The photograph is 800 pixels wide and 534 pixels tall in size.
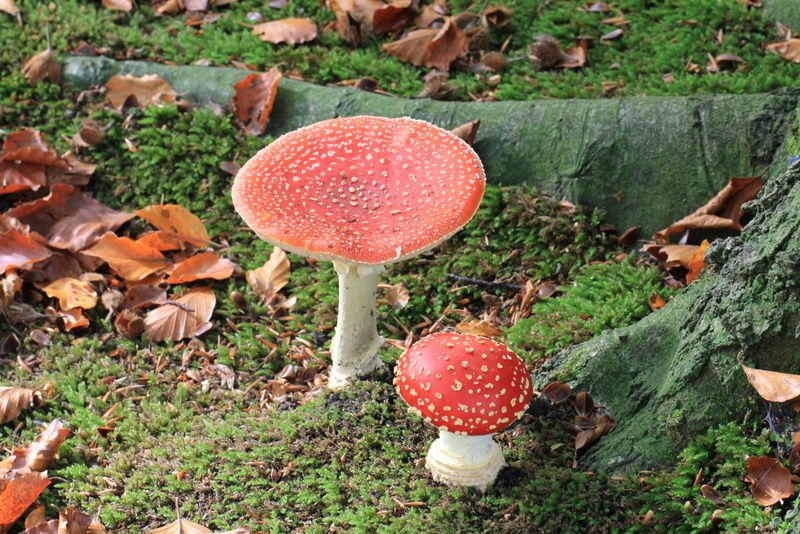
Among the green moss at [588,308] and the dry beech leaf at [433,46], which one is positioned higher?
the dry beech leaf at [433,46]

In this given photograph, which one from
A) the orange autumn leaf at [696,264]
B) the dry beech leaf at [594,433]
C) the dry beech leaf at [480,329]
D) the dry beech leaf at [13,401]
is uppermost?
the orange autumn leaf at [696,264]

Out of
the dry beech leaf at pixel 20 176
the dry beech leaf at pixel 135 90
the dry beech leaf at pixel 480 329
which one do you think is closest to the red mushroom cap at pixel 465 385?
the dry beech leaf at pixel 480 329

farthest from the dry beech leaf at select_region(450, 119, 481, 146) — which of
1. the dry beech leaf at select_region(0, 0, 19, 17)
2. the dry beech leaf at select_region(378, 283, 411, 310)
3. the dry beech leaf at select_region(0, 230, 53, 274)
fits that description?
the dry beech leaf at select_region(0, 0, 19, 17)

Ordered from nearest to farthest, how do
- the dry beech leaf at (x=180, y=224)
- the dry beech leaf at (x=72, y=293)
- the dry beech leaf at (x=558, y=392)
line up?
the dry beech leaf at (x=558, y=392) → the dry beech leaf at (x=72, y=293) → the dry beech leaf at (x=180, y=224)

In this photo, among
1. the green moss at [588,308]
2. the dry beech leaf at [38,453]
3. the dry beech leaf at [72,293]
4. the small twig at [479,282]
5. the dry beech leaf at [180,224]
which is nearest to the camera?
A: the dry beech leaf at [38,453]

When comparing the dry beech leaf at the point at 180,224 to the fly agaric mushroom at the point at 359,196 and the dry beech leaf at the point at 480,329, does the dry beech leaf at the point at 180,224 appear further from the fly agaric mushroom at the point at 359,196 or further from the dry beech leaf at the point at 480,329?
the dry beech leaf at the point at 480,329

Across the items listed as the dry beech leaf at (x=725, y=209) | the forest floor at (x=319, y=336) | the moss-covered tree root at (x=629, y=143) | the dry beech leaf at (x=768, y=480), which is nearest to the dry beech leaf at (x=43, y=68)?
the forest floor at (x=319, y=336)

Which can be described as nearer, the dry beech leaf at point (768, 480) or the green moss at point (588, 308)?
the dry beech leaf at point (768, 480)

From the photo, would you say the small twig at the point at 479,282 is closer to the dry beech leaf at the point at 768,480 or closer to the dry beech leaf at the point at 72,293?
the dry beech leaf at the point at 768,480
